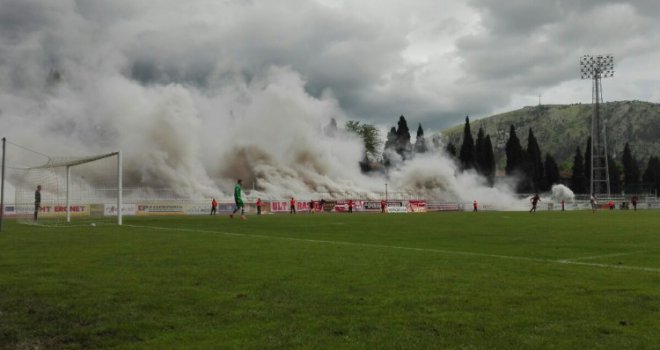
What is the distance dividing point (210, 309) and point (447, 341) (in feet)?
9.09

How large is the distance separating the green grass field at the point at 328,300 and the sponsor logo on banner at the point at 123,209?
118ft

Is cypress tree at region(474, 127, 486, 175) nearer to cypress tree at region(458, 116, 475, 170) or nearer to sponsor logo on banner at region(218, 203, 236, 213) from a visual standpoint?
cypress tree at region(458, 116, 475, 170)

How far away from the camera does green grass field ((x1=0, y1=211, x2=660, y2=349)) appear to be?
Answer: 5102mm

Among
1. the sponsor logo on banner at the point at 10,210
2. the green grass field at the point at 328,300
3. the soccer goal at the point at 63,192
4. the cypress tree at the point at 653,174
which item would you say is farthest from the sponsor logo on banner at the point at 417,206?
the cypress tree at the point at 653,174

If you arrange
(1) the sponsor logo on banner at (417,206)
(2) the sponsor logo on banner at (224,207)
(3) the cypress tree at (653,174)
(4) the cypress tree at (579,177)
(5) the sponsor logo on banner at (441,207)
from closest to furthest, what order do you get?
1. (2) the sponsor logo on banner at (224,207)
2. (1) the sponsor logo on banner at (417,206)
3. (5) the sponsor logo on banner at (441,207)
4. (4) the cypress tree at (579,177)
5. (3) the cypress tree at (653,174)

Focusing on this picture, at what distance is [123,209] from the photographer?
157 ft

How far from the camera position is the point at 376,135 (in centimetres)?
12081

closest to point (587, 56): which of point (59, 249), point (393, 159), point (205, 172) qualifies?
point (393, 159)

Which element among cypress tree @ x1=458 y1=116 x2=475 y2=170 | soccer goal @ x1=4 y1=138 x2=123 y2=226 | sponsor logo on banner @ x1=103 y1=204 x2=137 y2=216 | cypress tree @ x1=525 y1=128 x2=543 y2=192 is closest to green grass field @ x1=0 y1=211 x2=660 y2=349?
soccer goal @ x1=4 y1=138 x2=123 y2=226

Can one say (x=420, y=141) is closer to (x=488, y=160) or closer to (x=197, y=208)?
(x=488, y=160)

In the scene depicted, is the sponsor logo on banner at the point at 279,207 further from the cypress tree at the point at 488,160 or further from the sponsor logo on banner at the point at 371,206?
the cypress tree at the point at 488,160

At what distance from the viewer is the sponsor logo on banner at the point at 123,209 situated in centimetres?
4655

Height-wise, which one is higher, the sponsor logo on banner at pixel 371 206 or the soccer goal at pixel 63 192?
the soccer goal at pixel 63 192

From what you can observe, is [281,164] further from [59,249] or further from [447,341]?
[447,341]
